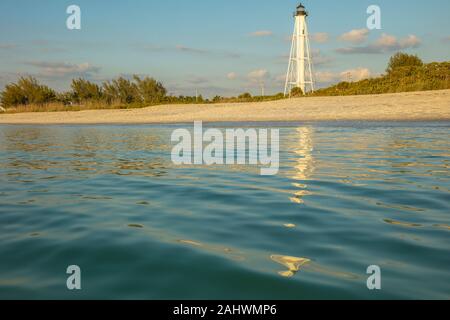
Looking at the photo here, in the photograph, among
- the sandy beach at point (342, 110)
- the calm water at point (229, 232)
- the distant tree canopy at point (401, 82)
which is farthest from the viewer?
the distant tree canopy at point (401, 82)

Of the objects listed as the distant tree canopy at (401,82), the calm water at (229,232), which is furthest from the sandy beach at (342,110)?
the calm water at (229,232)

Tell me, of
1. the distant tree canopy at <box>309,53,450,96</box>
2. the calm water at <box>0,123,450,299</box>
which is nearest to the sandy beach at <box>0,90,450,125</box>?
the distant tree canopy at <box>309,53,450,96</box>

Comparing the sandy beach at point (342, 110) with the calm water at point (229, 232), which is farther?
the sandy beach at point (342, 110)

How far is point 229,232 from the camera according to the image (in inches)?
150

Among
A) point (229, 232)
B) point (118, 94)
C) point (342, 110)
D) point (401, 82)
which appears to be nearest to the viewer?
point (229, 232)

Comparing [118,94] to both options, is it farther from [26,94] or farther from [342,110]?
[342,110]

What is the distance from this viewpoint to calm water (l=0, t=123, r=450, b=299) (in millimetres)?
2660

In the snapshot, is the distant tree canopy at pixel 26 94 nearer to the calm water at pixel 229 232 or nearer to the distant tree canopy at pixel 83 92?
the distant tree canopy at pixel 83 92

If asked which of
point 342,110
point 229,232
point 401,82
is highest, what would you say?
point 401,82

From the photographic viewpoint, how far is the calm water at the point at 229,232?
8.73 ft

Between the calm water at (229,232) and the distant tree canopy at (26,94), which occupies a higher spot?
the distant tree canopy at (26,94)

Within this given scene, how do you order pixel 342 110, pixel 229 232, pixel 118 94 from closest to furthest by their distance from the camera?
pixel 229 232 → pixel 342 110 → pixel 118 94

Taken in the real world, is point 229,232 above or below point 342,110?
below

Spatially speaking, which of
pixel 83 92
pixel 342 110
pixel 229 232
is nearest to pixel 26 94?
pixel 83 92
